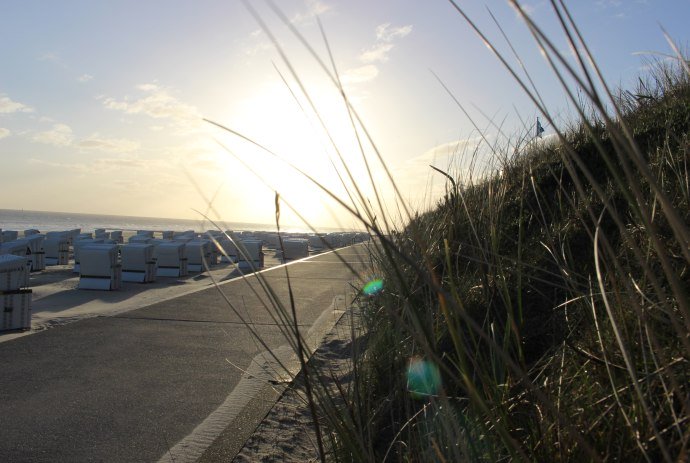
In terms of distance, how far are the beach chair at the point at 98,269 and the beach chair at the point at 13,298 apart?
3.79m

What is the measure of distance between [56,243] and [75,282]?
18.8ft

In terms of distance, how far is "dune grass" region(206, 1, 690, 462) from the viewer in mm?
688

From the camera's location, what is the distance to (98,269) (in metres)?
9.56

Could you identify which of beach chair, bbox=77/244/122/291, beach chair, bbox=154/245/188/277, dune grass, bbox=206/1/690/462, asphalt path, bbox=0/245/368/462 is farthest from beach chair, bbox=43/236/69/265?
dune grass, bbox=206/1/690/462

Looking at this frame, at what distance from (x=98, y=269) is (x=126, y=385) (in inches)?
279

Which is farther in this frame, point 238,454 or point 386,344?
point 386,344

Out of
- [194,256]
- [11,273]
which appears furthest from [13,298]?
[194,256]

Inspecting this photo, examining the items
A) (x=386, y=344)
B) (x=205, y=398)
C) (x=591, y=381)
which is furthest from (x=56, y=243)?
(x=591, y=381)

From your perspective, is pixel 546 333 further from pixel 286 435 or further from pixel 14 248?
pixel 14 248

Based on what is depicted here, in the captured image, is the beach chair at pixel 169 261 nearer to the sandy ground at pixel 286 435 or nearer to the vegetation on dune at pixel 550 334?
the vegetation on dune at pixel 550 334

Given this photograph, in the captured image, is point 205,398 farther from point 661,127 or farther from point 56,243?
point 56,243

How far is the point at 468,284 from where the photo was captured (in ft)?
8.29

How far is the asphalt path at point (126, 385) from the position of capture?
2488mm

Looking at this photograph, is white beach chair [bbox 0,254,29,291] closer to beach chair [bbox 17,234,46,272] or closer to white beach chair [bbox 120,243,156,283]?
white beach chair [bbox 120,243,156,283]
